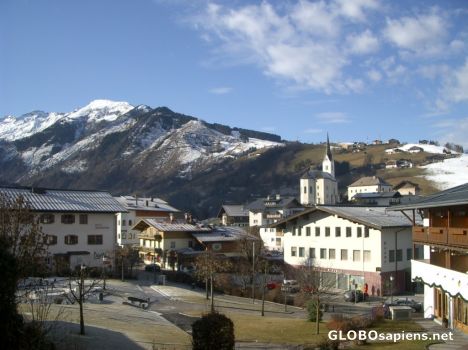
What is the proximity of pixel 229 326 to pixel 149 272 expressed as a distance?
A: 41.4m

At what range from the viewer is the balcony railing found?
915 inches

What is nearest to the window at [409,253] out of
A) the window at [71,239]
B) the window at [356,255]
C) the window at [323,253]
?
the window at [356,255]

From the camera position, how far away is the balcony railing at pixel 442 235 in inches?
915

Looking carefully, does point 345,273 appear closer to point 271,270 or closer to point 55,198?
point 271,270

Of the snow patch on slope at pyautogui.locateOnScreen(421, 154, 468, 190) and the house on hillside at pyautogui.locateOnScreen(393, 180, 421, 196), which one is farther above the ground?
the snow patch on slope at pyautogui.locateOnScreen(421, 154, 468, 190)

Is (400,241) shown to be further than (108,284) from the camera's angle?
Yes

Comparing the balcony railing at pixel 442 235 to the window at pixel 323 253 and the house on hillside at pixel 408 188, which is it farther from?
the house on hillside at pixel 408 188

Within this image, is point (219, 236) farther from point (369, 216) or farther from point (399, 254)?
point (399, 254)

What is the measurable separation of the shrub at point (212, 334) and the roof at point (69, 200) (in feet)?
122

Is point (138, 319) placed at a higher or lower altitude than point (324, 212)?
lower

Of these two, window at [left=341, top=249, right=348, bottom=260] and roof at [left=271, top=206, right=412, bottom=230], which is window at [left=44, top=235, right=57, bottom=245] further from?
window at [left=341, top=249, right=348, bottom=260]

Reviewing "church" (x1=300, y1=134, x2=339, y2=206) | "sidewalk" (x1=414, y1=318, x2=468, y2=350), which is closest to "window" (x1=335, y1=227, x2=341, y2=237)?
"sidewalk" (x1=414, y1=318, x2=468, y2=350)

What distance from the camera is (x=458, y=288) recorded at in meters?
22.5

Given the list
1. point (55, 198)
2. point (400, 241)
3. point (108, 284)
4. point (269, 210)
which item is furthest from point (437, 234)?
point (269, 210)
